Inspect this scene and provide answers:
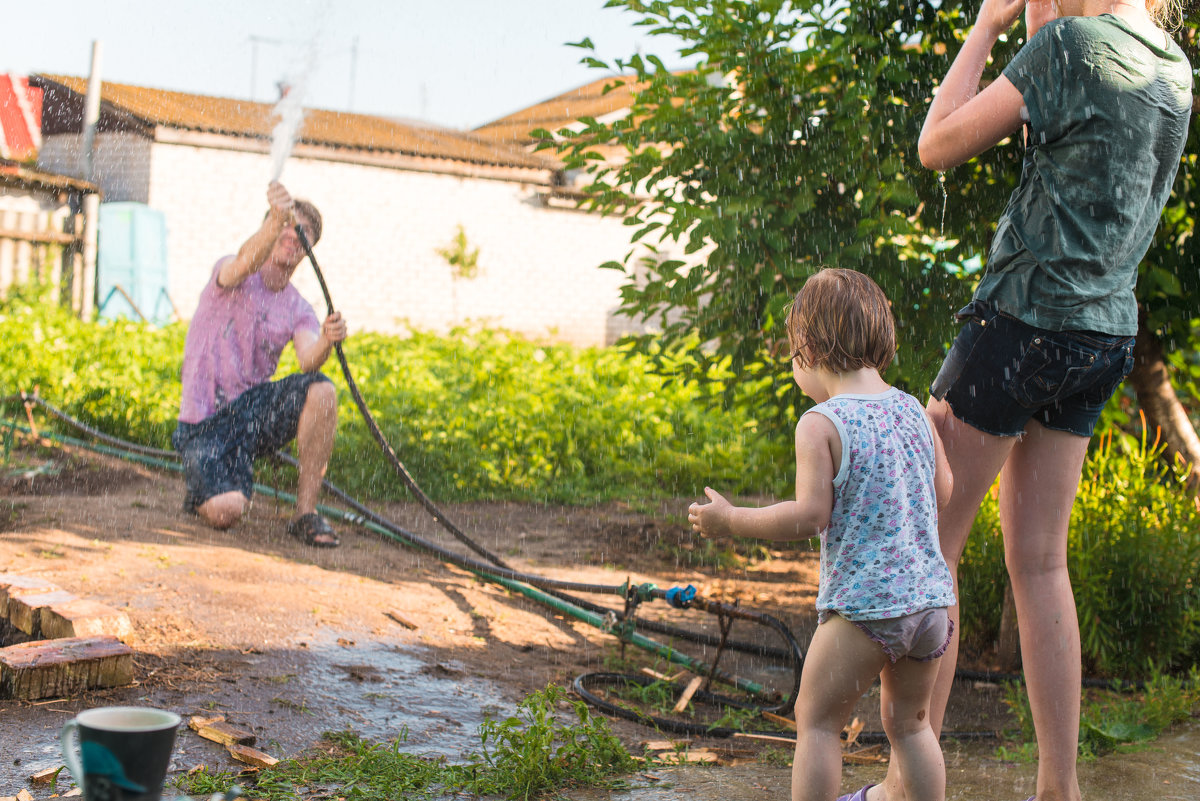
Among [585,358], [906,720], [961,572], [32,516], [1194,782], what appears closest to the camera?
[906,720]

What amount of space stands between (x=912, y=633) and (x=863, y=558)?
156 mm

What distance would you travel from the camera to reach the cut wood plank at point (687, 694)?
3250 millimetres

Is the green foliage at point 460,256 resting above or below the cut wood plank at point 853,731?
above

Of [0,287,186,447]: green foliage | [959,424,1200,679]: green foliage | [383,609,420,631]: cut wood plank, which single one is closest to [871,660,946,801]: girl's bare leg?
[959,424,1200,679]: green foliage

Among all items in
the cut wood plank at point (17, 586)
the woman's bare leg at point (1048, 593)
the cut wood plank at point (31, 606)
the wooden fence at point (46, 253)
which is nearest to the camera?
the woman's bare leg at point (1048, 593)

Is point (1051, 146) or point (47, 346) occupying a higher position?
point (1051, 146)

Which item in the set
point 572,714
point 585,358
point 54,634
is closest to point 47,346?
point 585,358

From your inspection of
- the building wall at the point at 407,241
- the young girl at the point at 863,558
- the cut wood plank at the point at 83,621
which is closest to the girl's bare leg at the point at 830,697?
the young girl at the point at 863,558

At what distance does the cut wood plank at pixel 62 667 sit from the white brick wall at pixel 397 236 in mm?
10821

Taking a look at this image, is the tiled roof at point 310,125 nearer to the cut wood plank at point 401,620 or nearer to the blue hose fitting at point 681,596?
the cut wood plank at point 401,620

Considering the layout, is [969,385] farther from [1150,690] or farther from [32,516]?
[32,516]

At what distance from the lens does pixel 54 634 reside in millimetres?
3021

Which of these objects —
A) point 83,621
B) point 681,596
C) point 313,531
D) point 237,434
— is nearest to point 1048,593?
point 681,596

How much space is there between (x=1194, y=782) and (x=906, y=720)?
1.03m
